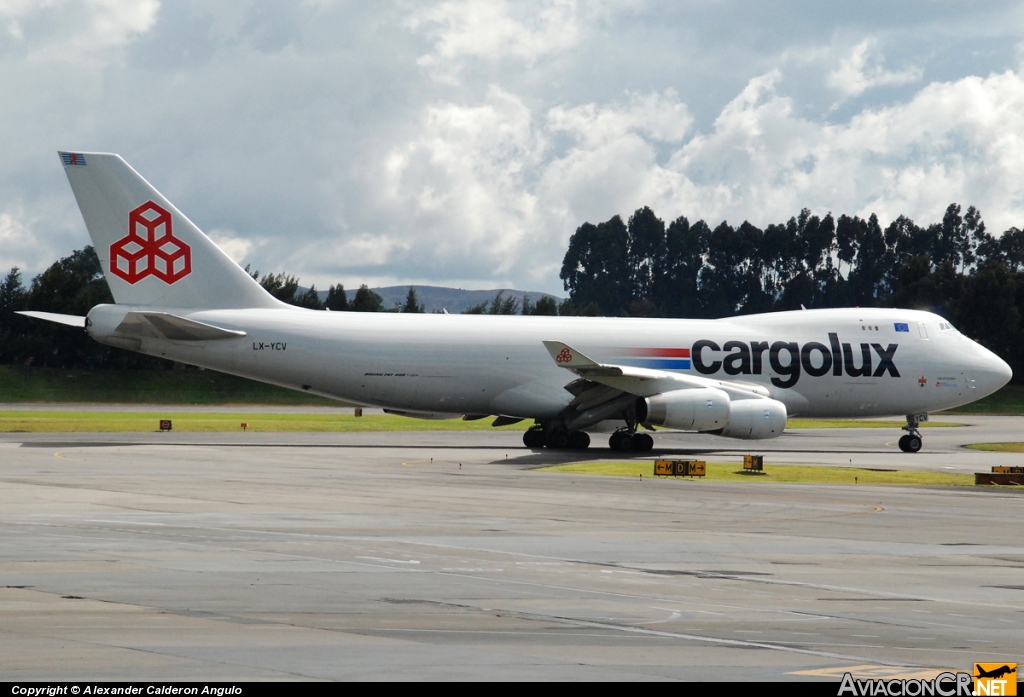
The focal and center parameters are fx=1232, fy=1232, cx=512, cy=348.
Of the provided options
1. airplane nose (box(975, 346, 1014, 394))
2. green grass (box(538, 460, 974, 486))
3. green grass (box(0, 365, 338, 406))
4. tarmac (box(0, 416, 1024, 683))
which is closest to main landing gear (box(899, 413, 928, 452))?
airplane nose (box(975, 346, 1014, 394))

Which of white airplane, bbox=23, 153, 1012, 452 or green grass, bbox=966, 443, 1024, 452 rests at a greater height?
white airplane, bbox=23, 153, 1012, 452

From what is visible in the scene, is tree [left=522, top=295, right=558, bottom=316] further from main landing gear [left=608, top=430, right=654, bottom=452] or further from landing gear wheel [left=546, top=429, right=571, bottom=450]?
main landing gear [left=608, top=430, right=654, bottom=452]

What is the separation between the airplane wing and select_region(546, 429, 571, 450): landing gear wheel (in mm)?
2416

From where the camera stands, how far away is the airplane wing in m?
35.6

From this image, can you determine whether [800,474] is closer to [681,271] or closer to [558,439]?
[558,439]

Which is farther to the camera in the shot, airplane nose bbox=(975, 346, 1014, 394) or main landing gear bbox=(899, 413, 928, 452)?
airplane nose bbox=(975, 346, 1014, 394)

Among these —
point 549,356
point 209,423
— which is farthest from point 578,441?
point 209,423

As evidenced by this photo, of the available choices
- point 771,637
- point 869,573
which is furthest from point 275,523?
point 771,637

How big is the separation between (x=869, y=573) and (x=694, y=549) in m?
2.51

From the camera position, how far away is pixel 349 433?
48188mm

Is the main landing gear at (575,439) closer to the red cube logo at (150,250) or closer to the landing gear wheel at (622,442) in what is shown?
the landing gear wheel at (622,442)

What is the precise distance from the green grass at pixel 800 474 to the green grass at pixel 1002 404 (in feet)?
168

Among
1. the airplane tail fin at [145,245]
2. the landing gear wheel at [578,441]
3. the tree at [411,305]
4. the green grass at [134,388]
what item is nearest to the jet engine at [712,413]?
the landing gear wheel at [578,441]

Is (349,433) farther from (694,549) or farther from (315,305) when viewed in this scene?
(315,305)
